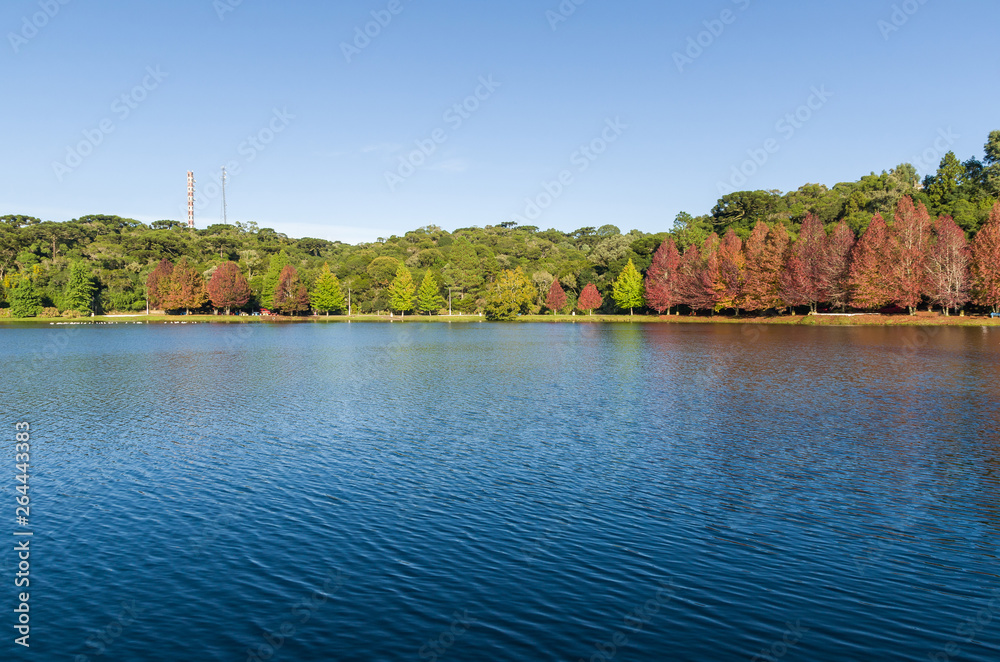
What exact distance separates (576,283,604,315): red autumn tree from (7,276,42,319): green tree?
127 meters

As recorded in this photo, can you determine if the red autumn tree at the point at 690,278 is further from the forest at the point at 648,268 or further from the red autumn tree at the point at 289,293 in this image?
the red autumn tree at the point at 289,293

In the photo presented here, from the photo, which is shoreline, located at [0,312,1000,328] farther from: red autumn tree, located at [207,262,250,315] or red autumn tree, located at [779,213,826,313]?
red autumn tree, located at [207,262,250,315]

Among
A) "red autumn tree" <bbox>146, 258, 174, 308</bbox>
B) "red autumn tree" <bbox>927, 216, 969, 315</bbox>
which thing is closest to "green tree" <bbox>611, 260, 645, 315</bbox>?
"red autumn tree" <bbox>927, 216, 969, 315</bbox>

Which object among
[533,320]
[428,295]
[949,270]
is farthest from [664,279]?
[428,295]

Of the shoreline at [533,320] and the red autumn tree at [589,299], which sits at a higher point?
the red autumn tree at [589,299]

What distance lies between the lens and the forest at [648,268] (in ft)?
341

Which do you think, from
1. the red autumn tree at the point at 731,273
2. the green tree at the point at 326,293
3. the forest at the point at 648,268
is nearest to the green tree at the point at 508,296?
the forest at the point at 648,268

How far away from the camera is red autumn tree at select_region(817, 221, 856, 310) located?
356 feet

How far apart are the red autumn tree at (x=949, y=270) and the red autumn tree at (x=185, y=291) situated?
151409 millimetres

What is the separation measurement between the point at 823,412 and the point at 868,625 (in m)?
21.8

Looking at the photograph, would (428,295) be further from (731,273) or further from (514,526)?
(514,526)

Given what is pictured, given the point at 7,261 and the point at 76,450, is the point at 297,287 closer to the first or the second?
the point at 7,261

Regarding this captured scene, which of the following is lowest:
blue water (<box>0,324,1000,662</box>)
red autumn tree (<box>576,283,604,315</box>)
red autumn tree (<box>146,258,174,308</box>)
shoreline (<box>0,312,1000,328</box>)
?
blue water (<box>0,324,1000,662</box>)

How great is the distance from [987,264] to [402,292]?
116 m
